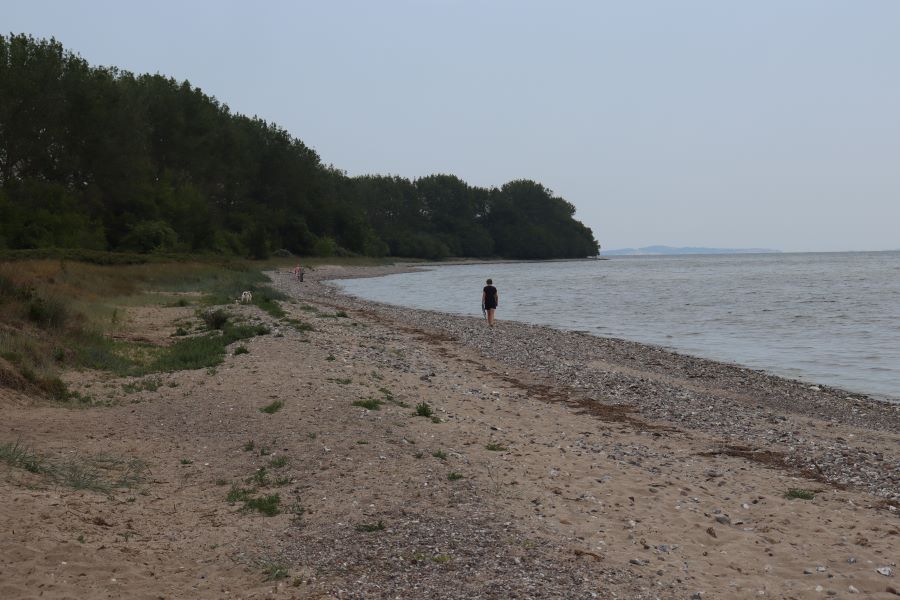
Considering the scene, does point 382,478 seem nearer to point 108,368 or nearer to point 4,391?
point 4,391

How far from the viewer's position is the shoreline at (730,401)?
1171cm

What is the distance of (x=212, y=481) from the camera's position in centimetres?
941

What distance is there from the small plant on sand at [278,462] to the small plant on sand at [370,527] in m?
2.30

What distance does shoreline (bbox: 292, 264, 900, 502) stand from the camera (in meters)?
11.7

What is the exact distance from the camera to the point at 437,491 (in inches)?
349

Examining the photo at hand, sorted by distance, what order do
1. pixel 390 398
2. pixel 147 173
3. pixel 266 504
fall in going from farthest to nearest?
pixel 147 173
pixel 390 398
pixel 266 504

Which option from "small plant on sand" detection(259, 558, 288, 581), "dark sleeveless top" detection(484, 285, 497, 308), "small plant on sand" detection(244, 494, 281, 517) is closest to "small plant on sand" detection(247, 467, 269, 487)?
"small plant on sand" detection(244, 494, 281, 517)

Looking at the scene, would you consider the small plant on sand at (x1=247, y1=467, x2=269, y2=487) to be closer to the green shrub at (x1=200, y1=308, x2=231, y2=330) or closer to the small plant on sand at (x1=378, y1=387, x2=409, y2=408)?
the small plant on sand at (x1=378, y1=387, x2=409, y2=408)

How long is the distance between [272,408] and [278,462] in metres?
2.49

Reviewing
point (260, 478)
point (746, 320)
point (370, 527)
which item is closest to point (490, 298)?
point (746, 320)

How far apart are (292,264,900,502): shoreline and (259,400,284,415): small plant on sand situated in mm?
6878

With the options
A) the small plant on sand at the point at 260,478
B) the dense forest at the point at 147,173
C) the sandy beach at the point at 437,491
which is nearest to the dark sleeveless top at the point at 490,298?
the sandy beach at the point at 437,491

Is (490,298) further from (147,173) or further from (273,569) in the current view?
(147,173)

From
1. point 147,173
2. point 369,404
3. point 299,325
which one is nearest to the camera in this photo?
point 369,404
